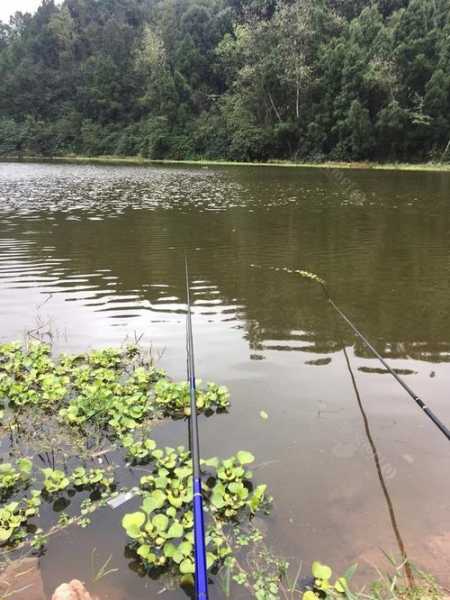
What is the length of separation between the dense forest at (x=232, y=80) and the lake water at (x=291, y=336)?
32.6 metres

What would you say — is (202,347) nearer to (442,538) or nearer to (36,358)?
(36,358)

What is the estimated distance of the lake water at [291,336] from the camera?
281 cm

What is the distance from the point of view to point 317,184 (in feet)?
88.4

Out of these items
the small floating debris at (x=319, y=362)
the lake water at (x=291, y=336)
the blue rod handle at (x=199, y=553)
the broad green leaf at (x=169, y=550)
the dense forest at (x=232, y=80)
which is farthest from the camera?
the dense forest at (x=232, y=80)

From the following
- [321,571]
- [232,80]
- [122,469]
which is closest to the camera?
[321,571]

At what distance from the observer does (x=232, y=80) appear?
64.1 metres

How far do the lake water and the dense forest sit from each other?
32.6 meters

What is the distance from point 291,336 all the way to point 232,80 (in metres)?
66.3

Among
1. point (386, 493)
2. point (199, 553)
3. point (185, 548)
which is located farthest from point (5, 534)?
point (386, 493)

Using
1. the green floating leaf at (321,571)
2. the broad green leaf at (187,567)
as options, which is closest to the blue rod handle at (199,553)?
the broad green leaf at (187,567)

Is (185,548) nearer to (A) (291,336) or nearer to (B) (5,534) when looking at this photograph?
(B) (5,534)

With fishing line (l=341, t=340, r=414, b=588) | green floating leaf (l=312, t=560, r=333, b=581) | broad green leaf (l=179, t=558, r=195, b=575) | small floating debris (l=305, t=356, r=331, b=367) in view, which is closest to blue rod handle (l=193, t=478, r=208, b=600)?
broad green leaf (l=179, t=558, r=195, b=575)

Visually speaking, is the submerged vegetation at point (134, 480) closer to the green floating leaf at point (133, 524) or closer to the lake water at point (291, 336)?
the green floating leaf at point (133, 524)

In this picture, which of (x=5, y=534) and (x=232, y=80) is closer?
(x=5, y=534)
